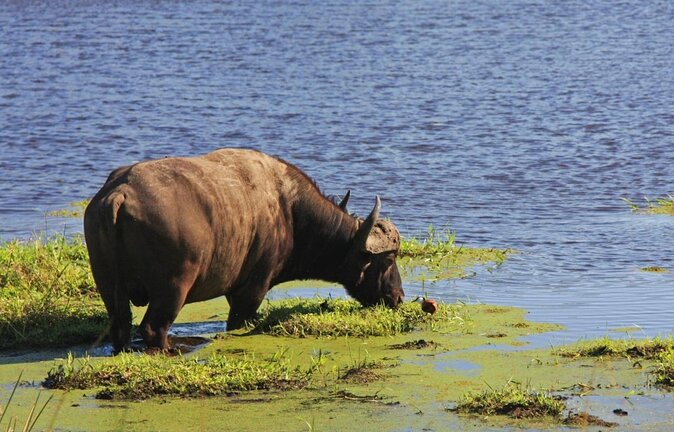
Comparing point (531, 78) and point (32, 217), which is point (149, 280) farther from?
point (531, 78)

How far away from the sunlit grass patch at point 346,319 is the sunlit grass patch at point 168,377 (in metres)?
1.11

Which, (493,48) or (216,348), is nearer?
(216,348)

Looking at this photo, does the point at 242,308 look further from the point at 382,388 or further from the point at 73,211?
the point at 73,211

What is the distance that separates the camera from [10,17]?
95.6 feet

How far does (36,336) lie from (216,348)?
1138 mm

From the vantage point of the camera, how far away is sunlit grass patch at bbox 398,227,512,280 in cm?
1080

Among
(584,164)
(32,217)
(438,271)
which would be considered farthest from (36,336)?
(584,164)

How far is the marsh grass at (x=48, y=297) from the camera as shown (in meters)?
8.40

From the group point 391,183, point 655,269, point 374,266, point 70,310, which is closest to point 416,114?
point 391,183

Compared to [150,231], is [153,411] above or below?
below

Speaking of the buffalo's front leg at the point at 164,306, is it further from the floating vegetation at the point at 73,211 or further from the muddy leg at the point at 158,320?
the floating vegetation at the point at 73,211

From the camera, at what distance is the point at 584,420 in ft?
21.7

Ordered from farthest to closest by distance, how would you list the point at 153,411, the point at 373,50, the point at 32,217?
the point at 373,50, the point at 32,217, the point at 153,411

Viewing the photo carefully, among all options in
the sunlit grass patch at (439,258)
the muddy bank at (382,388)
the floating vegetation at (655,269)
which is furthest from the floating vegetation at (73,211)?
the floating vegetation at (655,269)
